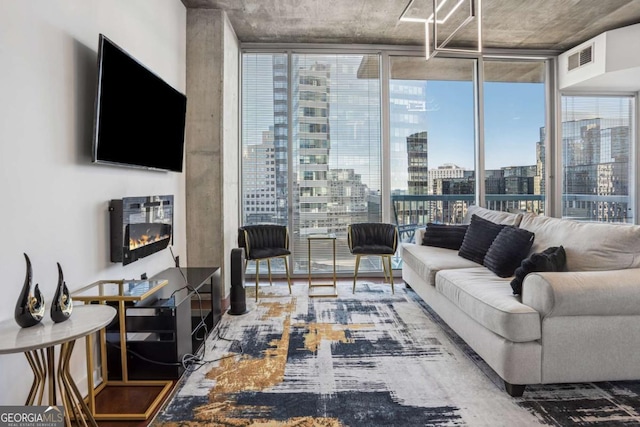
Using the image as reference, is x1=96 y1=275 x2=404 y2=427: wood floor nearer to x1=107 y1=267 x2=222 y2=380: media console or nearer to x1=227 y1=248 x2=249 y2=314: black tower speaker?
x1=107 y1=267 x2=222 y2=380: media console

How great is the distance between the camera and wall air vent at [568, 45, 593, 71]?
4426mm

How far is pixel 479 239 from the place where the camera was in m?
3.32

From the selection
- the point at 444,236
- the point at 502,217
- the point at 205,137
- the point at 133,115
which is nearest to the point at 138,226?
the point at 133,115

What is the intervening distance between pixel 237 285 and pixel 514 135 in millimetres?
4146

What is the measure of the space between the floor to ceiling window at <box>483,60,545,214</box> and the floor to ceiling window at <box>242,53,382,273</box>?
155 centimetres

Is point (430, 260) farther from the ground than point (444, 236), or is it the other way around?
point (444, 236)

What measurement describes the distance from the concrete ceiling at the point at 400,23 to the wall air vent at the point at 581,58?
0.61 feet

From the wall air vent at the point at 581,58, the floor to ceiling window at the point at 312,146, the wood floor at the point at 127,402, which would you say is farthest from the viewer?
the floor to ceiling window at the point at 312,146

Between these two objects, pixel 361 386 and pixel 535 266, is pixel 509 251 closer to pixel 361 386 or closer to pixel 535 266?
pixel 535 266

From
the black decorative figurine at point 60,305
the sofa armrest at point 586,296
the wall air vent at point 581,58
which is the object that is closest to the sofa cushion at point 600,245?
the sofa armrest at point 586,296

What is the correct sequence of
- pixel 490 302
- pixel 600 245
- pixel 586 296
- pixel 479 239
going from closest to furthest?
pixel 586 296
pixel 490 302
pixel 600 245
pixel 479 239

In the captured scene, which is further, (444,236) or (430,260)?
(444,236)

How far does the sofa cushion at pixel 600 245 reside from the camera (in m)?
2.21
